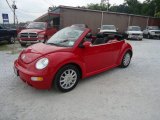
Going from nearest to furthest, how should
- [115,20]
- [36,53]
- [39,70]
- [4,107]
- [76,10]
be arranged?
[4,107]
[39,70]
[36,53]
[76,10]
[115,20]

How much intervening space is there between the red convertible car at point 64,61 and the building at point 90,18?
1631cm

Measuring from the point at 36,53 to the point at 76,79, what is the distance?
114 cm

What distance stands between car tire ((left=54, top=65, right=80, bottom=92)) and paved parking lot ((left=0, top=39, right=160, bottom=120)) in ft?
0.48

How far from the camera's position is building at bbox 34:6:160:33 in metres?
20.4

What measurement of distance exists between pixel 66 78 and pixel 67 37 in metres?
1.17

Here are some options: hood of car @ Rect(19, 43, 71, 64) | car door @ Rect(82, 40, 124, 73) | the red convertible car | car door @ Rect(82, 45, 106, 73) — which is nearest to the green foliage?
car door @ Rect(82, 40, 124, 73)

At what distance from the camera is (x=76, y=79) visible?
161 inches

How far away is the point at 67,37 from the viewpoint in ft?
14.5

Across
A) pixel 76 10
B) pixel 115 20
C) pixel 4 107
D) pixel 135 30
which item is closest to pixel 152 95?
pixel 4 107

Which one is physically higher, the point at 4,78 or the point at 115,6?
the point at 115,6

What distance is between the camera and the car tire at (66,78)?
371 cm

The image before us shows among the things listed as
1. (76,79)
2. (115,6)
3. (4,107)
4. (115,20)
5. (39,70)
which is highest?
(115,6)

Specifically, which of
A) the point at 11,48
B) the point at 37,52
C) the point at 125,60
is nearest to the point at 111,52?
the point at 125,60

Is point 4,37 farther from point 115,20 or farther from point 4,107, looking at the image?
point 115,20
